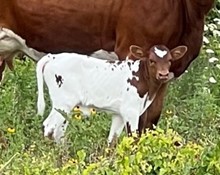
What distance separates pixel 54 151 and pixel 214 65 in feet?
12.1

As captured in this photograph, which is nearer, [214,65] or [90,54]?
[90,54]

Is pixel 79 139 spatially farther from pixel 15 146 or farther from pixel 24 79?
pixel 24 79

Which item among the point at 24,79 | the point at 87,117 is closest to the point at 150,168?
the point at 87,117

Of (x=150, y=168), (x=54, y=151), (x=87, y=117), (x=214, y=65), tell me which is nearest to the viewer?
(x=150, y=168)

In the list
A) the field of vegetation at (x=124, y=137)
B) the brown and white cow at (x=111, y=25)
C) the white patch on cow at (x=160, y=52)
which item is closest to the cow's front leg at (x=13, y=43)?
the brown and white cow at (x=111, y=25)

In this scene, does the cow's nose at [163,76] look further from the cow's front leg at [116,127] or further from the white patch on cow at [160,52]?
the cow's front leg at [116,127]

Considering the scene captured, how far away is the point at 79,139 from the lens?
803cm

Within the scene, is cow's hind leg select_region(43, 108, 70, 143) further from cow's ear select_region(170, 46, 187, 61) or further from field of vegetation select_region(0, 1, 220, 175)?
cow's ear select_region(170, 46, 187, 61)

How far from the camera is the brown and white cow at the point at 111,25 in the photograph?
855 cm

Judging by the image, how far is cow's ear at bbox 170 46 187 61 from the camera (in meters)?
8.19

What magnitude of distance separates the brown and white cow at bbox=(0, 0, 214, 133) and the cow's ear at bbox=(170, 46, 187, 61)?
22 cm

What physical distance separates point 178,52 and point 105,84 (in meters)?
0.58

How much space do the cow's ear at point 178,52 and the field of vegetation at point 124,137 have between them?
49 centimetres

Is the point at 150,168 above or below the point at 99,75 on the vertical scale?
above
